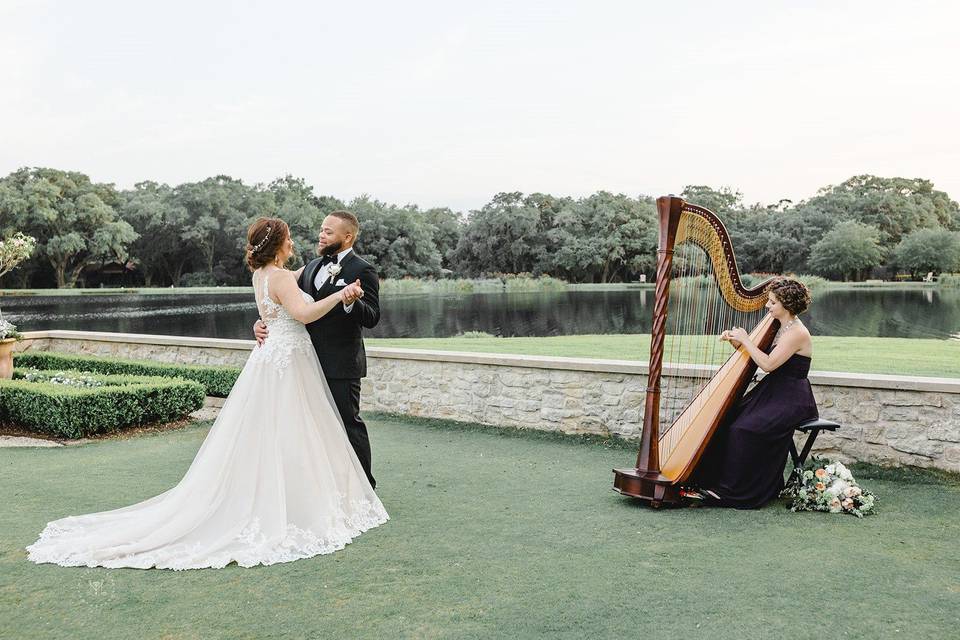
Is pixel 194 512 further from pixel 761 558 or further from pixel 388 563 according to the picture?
pixel 761 558

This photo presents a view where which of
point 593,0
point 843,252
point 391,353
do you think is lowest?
point 391,353

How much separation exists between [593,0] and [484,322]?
15.7 metres

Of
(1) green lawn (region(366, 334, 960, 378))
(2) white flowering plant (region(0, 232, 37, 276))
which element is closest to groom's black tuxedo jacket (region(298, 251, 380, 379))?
(1) green lawn (region(366, 334, 960, 378))

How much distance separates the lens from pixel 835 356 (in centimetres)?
1174

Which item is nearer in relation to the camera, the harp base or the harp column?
the harp column

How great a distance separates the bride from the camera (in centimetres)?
395

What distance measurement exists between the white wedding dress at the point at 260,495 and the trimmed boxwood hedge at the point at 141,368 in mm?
5196

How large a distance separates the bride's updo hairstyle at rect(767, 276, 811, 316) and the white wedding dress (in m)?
2.96

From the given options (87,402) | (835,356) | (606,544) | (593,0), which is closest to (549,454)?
(606,544)

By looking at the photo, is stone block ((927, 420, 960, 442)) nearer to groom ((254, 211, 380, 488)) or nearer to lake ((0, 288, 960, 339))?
groom ((254, 211, 380, 488))

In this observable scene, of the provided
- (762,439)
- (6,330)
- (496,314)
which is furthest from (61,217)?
(762,439)

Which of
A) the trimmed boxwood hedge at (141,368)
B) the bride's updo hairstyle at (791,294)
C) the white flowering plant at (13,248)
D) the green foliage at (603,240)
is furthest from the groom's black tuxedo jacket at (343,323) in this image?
the green foliage at (603,240)

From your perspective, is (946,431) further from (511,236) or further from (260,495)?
(511,236)

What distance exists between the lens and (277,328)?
15.2 ft
